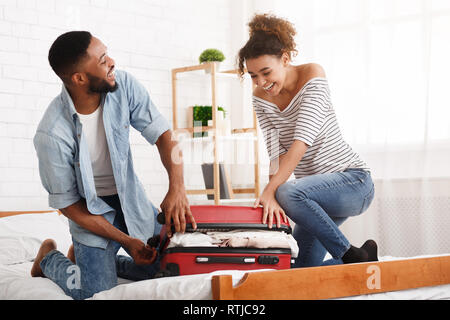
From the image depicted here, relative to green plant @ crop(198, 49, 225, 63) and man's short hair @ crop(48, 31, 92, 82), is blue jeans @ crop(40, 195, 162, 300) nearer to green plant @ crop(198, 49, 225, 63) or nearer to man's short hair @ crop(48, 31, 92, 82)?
man's short hair @ crop(48, 31, 92, 82)

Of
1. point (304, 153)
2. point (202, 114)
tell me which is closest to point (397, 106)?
point (202, 114)

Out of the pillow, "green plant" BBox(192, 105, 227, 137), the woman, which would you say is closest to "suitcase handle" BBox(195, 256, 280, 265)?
the woman

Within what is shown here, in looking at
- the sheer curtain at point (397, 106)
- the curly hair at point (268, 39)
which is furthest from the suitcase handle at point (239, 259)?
the sheer curtain at point (397, 106)

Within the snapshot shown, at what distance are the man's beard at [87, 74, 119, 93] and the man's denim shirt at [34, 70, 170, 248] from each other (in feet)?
0.12

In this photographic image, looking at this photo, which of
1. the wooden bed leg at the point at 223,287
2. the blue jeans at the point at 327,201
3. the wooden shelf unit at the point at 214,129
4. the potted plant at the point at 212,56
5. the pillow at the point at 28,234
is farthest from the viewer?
the potted plant at the point at 212,56

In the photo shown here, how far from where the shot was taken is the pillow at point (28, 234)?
A: 2.33 meters

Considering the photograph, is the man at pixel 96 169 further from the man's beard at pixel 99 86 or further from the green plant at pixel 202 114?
the green plant at pixel 202 114

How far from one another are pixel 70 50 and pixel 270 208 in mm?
788

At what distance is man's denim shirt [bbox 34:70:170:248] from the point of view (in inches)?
67.7

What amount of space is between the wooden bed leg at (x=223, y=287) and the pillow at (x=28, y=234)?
4.50ft

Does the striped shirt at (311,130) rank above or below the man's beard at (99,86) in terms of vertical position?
below

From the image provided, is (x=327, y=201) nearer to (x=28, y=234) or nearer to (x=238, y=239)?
(x=238, y=239)

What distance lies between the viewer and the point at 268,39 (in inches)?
69.2

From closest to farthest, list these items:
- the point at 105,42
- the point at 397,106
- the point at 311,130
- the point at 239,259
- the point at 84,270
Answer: the point at 239,259
the point at 311,130
the point at 84,270
the point at 397,106
the point at 105,42
